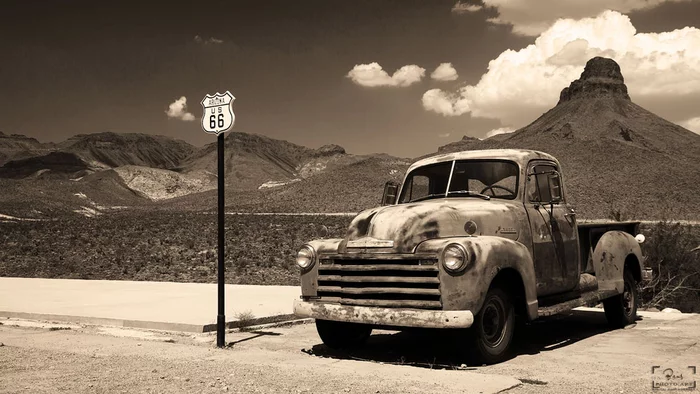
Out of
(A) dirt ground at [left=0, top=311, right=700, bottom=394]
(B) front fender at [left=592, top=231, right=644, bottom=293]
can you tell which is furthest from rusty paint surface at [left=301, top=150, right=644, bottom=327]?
(B) front fender at [left=592, top=231, right=644, bottom=293]

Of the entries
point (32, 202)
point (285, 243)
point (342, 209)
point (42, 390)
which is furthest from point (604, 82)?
point (42, 390)

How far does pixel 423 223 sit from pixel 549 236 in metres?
1.89

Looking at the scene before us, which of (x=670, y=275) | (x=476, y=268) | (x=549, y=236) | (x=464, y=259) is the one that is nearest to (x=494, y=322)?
(x=476, y=268)

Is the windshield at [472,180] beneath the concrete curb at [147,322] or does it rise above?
above

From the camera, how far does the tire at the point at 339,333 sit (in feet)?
28.7

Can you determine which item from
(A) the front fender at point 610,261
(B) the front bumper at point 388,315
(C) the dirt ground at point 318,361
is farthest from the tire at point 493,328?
(A) the front fender at point 610,261

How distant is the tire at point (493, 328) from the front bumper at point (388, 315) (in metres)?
0.36

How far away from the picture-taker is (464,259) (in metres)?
7.31

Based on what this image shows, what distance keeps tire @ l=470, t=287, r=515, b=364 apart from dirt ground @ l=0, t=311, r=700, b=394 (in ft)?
0.42

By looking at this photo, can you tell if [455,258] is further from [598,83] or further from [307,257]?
[598,83]

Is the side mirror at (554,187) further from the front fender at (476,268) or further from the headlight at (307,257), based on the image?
the headlight at (307,257)

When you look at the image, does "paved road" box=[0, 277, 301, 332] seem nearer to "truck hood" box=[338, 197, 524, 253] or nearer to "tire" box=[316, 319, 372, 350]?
"tire" box=[316, 319, 372, 350]

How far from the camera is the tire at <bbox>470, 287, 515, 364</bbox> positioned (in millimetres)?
7531

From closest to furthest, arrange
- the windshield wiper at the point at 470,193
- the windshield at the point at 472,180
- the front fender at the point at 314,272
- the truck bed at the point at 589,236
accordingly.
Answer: the front fender at the point at 314,272 → the windshield wiper at the point at 470,193 → the windshield at the point at 472,180 → the truck bed at the point at 589,236
